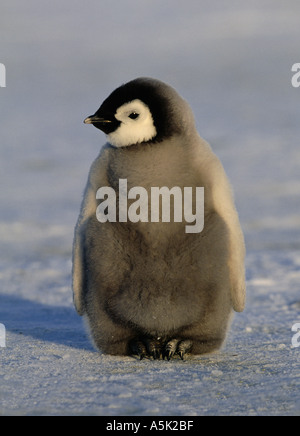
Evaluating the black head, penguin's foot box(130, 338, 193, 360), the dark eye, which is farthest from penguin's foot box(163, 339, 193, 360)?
the dark eye

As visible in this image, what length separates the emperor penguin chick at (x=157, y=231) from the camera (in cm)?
378

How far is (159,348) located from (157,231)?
0.57 m

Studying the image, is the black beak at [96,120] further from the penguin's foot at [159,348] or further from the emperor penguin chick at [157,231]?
the penguin's foot at [159,348]

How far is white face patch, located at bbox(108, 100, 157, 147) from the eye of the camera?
379 cm

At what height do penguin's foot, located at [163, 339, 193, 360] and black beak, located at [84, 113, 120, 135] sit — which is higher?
black beak, located at [84, 113, 120, 135]

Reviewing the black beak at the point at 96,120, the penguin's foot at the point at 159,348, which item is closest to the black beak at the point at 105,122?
the black beak at the point at 96,120

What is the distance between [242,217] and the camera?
9.76 meters

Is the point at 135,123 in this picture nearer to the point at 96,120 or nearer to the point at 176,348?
the point at 96,120

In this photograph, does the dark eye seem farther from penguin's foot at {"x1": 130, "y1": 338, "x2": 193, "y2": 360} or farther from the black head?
penguin's foot at {"x1": 130, "y1": 338, "x2": 193, "y2": 360}

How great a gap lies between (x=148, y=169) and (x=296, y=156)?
962cm

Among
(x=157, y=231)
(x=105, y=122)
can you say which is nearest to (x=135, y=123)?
(x=105, y=122)

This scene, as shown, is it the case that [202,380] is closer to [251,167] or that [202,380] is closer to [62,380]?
[62,380]

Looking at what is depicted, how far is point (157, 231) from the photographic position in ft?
12.4
